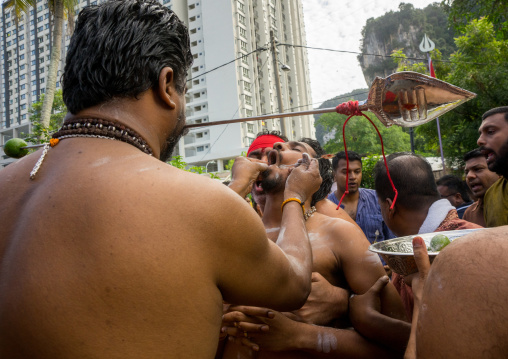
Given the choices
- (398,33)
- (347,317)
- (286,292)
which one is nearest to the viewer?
(286,292)

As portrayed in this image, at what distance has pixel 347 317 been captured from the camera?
7.54 feet

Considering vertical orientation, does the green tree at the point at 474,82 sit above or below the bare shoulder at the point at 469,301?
above

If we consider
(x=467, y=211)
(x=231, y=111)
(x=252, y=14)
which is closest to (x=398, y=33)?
(x=252, y=14)

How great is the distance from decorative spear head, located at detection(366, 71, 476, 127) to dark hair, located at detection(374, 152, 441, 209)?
56 cm

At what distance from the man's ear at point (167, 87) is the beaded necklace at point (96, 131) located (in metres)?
0.19

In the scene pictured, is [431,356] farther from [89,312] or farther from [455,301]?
[89,312]

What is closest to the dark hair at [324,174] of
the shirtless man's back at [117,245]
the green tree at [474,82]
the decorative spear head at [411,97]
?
the decorative spear head at [411,97]

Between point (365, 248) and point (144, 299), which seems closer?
point (144, 299)

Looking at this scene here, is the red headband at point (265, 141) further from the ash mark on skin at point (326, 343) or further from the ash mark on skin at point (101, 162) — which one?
the ash mark on skin at point (101, 162)

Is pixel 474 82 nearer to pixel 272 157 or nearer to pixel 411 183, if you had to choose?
pixel 411 183

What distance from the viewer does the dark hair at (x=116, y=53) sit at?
1385 millimetres

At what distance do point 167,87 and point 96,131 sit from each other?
0.33 m

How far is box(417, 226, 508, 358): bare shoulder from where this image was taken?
3.18ft

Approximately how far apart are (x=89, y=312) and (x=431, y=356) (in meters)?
0.94
